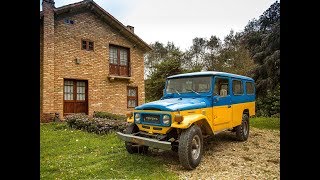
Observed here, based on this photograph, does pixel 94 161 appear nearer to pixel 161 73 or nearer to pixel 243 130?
pixel 243 130

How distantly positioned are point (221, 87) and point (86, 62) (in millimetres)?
10819

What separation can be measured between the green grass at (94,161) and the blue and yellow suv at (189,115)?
20.2 inches

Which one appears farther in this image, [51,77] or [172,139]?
[51,77]

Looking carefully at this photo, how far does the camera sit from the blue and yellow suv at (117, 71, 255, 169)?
18.7ft

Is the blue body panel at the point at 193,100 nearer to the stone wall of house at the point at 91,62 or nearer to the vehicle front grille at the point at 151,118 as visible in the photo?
the vehicle front grille at the point at 151,118

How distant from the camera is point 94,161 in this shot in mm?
6352

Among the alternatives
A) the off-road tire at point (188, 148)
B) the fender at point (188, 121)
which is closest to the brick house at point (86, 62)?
the fender at point (188, 121)
